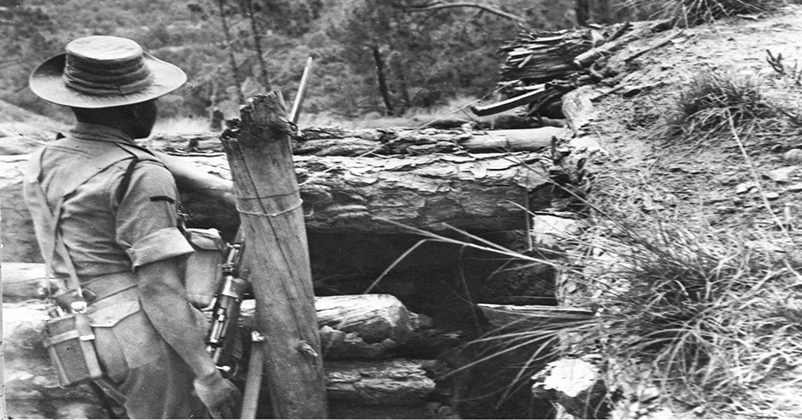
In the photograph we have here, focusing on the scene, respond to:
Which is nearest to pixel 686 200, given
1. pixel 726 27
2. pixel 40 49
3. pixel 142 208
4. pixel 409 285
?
pixel 409 285

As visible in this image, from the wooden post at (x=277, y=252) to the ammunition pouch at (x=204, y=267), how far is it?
0.29 feet

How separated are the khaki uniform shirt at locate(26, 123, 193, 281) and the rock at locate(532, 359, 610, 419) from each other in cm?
119

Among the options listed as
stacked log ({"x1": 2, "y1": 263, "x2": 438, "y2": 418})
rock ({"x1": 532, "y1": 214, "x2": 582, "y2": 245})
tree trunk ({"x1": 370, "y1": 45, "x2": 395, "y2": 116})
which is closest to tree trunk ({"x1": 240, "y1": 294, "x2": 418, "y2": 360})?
stacked log ({"x1": 2, "y1": 263, "x2": 438, "y2": 418})

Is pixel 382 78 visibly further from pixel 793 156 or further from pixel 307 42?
pixel 793 156

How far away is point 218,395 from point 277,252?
47cm

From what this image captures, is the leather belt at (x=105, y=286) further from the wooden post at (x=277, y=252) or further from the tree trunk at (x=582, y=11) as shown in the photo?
the tree trunk at (x=582, y=11)

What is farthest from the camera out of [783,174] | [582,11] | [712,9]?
[582,11]

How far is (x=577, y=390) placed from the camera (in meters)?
2.45

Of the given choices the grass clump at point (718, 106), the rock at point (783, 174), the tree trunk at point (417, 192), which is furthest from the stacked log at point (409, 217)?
the rock at point (783, 174)

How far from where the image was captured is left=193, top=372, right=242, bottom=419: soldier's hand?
7.80 feet

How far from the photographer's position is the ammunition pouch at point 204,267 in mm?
2463

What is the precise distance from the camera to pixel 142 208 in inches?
88.5

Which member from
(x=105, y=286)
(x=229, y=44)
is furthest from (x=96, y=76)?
(x=229, y=44)

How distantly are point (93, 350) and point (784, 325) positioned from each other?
2050mm
